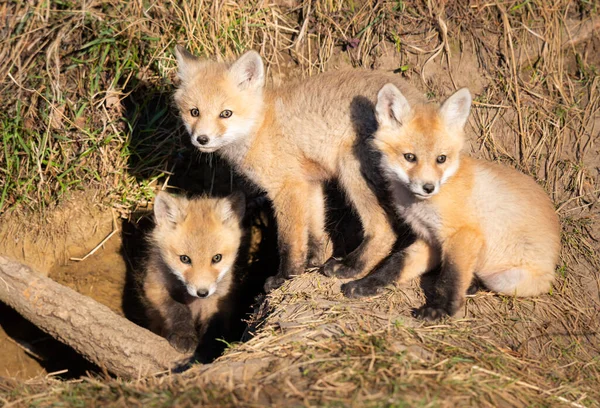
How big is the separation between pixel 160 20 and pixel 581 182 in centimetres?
374

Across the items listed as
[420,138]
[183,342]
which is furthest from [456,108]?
[183,342]

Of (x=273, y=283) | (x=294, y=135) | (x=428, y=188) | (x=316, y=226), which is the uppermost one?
(x=294, y=135)

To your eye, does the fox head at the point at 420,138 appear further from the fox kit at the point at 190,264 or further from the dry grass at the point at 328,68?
the fox kit at the point at 190,264

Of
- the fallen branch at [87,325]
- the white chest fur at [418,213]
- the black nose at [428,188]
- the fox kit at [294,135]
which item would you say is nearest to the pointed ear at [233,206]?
the fox kit at [294,135]

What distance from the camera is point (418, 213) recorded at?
11.9ft

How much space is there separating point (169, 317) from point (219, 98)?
1557mm

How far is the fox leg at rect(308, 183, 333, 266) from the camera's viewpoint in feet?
14.1

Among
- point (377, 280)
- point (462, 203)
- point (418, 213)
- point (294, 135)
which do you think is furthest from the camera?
point (294, 135)

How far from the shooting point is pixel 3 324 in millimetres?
5199

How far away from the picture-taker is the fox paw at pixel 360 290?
366 centimetres

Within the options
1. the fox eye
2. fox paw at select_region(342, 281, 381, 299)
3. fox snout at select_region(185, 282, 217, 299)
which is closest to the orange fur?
fox paw at select_region(342, 281, 381, 299)

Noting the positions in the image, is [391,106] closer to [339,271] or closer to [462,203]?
[462,203]

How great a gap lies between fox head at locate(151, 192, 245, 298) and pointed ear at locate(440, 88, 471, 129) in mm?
1577

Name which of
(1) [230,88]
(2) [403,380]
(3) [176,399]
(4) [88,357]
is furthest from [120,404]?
(1) [230,88]
